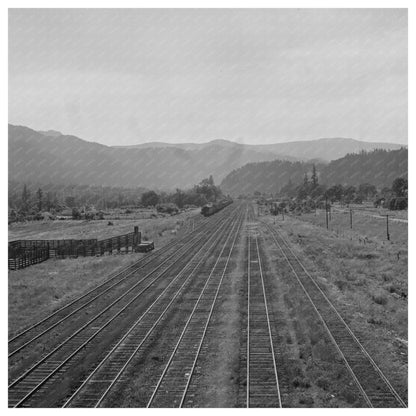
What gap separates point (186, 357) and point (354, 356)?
5.70 meters

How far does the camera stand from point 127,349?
13586mm

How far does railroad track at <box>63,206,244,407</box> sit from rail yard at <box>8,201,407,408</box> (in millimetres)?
42

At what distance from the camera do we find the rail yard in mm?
10352

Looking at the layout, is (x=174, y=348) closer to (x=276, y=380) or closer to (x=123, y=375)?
(x=123, y=375)

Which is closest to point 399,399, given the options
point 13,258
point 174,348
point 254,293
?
point 174,348

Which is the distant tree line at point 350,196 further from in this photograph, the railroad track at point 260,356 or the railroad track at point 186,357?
the railroad track at point 186,357

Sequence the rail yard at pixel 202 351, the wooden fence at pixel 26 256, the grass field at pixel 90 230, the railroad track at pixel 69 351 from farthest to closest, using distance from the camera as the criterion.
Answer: the grass field at pixel 90 230 < the wooden fence at pixel 26 256 < the railroad track at pixel 69 351 < the rail yard at pixel 202 351

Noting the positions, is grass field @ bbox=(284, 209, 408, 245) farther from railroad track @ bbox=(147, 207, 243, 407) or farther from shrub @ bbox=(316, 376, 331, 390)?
shrub @ bbox=(316, 376, 331, 390)

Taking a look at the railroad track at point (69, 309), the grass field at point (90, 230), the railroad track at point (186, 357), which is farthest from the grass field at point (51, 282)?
the grass field at point (90, 230)

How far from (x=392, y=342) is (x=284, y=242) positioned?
1089 inches

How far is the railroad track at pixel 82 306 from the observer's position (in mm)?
14710

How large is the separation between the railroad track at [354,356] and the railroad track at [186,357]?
4.88 meters

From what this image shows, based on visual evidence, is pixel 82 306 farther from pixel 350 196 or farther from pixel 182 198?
pixel 182 198

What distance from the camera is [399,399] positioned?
9.97m
